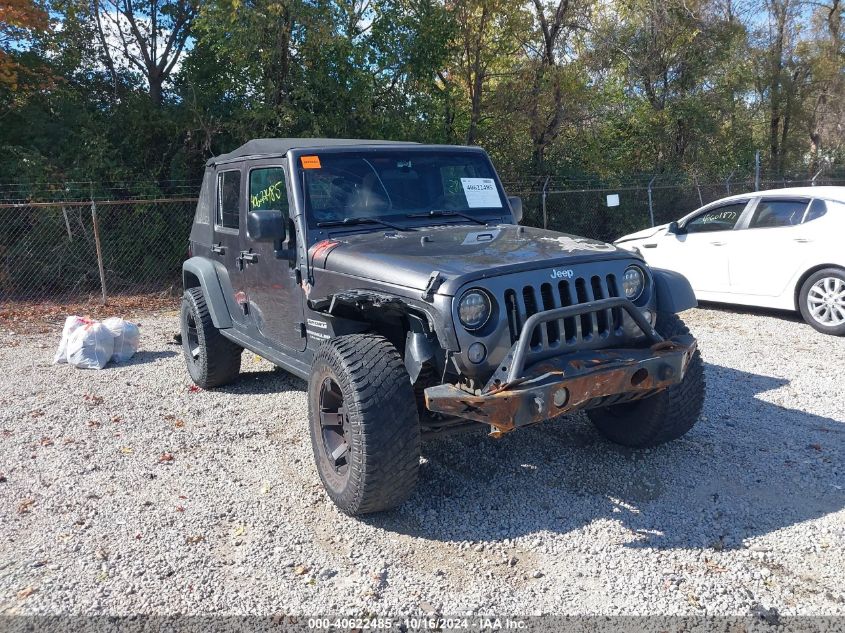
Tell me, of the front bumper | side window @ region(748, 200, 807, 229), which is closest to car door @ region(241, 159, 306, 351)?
the front bumper

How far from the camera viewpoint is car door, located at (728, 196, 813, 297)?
7.84 m

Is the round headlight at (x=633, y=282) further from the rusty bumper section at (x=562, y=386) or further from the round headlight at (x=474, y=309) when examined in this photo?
the round headlight at (x=474, y=309)

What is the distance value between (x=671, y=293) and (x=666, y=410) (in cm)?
73

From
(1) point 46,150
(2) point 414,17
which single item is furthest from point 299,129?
(1) point 46,150

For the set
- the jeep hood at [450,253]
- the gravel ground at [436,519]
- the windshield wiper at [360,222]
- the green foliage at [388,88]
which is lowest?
the gravel ground at [436,519]

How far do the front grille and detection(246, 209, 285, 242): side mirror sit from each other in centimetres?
158

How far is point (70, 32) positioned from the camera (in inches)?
492

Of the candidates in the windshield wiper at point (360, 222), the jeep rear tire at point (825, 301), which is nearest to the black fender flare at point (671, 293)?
the windshield wiper at point (360, 222)

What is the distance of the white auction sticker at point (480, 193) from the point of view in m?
4.97

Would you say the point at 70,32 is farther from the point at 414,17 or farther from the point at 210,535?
the point at 210,535

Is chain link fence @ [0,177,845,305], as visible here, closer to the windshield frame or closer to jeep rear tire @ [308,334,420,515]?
the windshield frame

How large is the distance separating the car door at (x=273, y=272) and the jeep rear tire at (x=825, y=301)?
600 cm

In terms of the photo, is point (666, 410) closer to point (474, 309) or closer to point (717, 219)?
point (474, 309)

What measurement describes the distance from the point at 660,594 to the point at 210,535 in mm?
2243
